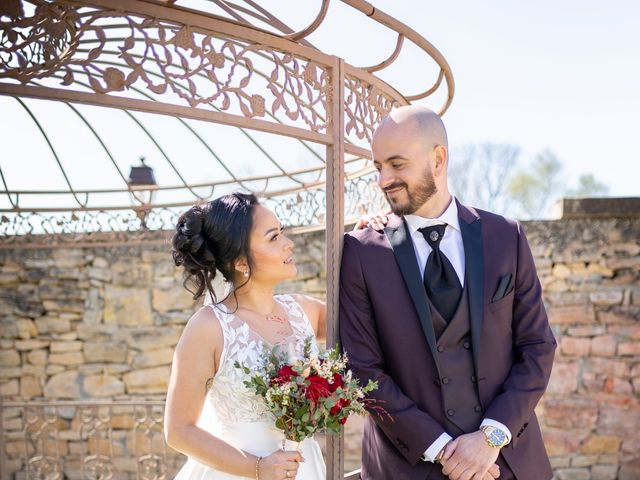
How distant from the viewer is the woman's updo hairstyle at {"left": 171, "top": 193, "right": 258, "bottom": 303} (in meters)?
2.45

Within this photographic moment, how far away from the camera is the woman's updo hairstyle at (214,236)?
8.04 feet

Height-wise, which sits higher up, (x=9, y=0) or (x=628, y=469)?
(x=9, y=0)

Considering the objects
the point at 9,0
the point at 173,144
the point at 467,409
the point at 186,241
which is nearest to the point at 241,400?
the point at 186,241

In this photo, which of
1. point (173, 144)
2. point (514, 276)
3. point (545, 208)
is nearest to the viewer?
point (514, 276)

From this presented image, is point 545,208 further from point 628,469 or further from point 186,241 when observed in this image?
point 186,241

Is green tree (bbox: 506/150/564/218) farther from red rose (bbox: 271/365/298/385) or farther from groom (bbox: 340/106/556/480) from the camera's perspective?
red rose (bbox: 271/365/298/385)

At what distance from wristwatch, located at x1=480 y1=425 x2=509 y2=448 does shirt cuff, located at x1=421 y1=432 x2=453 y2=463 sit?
13 centimetres

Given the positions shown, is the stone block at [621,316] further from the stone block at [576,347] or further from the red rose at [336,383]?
the red rose at [336,383]

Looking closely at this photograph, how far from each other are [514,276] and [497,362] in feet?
1.09

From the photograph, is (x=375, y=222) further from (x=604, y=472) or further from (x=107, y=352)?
(x=107, y=352)

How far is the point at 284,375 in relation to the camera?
81.8 inches

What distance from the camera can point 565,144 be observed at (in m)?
19.1

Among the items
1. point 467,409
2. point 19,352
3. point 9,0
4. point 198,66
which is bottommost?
point 19,352

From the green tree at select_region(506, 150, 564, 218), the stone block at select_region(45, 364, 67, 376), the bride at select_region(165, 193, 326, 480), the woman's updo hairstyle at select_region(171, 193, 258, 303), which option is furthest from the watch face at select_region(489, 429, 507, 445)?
the green tree at select_region(506, 150, 564, 218)
